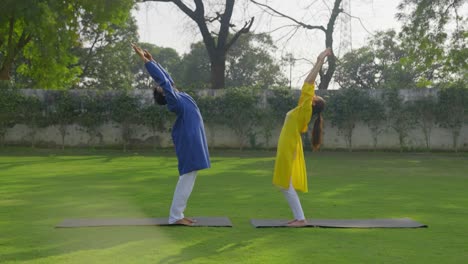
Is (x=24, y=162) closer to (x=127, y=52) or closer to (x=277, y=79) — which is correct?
(x=127, y=52)

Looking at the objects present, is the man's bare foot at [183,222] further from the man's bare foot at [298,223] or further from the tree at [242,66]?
the tree at [242,66]

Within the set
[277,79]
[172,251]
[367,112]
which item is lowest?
[172,251]

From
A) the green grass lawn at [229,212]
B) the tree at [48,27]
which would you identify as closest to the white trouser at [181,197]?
the green grass lawn at [229,212]

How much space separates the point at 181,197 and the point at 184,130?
0.74 meters

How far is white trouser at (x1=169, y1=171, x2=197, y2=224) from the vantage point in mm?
6730

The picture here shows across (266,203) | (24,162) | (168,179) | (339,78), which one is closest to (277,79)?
(339,78)

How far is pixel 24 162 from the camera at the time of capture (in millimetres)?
17062

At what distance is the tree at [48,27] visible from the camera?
76.1 ft

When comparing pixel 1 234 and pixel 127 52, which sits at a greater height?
pixel 127 52

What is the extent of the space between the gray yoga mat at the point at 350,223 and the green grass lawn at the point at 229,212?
6.7 inches

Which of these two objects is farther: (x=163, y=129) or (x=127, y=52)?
(x=127, y=52)

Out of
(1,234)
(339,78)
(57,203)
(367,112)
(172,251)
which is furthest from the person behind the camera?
(339,78)

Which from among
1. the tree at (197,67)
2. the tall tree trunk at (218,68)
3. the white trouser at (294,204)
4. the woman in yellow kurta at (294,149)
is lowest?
the white trouser at (294,204)

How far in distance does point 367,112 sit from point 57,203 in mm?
16893
